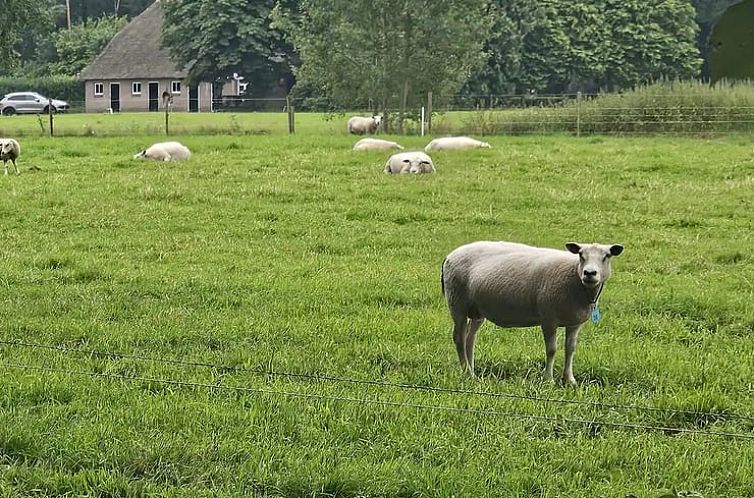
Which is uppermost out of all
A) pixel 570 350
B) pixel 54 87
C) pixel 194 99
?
pixel 54 87

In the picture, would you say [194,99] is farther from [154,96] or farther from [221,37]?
[221,37]

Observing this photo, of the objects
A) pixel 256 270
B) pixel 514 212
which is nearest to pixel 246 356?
pixel 256 270

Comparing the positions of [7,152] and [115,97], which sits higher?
[115,97]

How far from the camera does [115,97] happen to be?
71750mm

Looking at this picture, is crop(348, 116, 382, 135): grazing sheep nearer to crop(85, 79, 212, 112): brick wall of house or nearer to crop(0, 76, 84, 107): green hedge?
crop(85, 79, 212, 112): brick wall of house

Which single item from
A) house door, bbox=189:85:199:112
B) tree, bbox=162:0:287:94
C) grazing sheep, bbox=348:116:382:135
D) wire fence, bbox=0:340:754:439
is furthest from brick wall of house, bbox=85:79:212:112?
wire fence, bbox=0:340:754:439

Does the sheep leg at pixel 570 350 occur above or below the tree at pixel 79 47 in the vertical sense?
below

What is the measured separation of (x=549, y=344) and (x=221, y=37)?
5627cm

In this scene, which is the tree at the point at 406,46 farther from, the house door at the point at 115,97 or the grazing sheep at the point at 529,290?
the house door at the point at 115,97

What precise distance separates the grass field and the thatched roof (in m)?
55.7

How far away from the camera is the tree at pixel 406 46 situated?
35.5m

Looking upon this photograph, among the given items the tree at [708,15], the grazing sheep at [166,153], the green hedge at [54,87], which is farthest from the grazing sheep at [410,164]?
the green hedge at [54,87]

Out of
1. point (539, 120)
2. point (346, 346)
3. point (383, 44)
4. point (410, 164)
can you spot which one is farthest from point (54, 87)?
point (346, 346)

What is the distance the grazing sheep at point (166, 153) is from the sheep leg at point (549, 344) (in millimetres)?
16477
